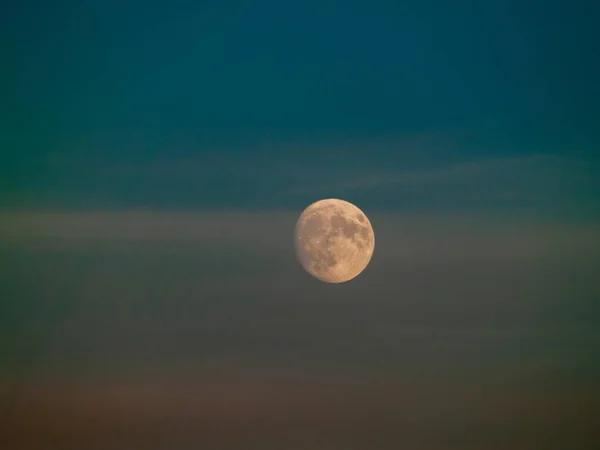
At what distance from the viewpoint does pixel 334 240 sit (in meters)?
3.28

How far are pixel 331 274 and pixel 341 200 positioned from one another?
0.89 meters

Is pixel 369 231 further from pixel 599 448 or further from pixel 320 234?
pixel 599 448

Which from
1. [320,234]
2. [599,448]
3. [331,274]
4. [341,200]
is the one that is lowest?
[599,448]

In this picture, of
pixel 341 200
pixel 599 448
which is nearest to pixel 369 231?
pixel 341 200

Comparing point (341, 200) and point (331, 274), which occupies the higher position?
point (341, 200)

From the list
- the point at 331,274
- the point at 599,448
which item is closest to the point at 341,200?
the point at 331,274

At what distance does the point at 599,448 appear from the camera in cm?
303

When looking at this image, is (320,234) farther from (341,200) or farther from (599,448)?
(599,448)

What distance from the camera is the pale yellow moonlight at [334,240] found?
3281mm

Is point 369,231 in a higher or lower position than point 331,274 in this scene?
higher

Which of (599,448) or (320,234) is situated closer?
(599,448)

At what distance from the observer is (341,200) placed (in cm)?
339

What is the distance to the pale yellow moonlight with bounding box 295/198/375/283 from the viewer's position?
3.28 metres

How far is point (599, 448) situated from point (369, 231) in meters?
3.32
